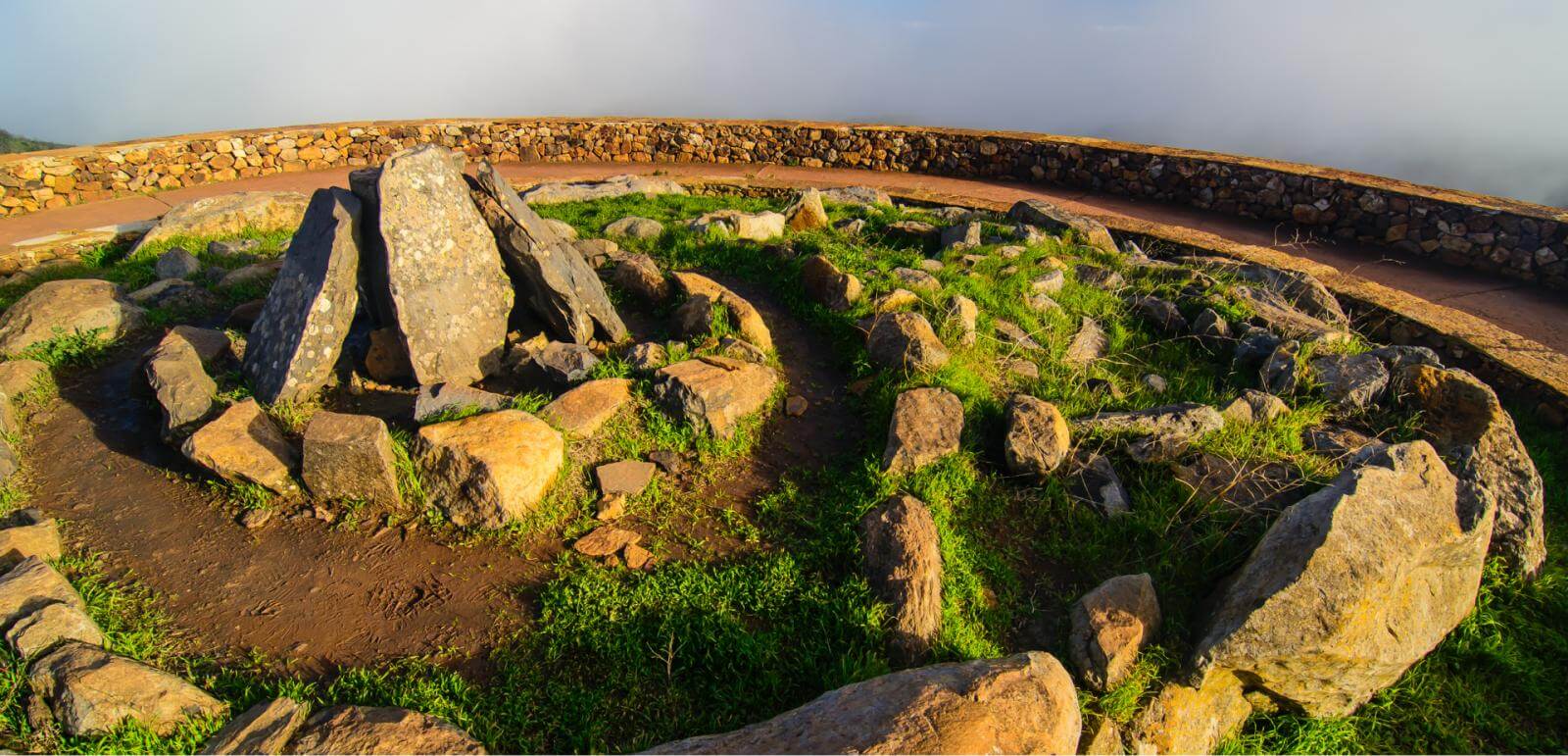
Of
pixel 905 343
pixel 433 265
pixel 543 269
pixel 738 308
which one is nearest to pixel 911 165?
pixel 738 308

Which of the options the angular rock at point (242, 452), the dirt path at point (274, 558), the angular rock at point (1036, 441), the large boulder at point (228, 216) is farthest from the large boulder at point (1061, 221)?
the large boulder at point (228, 216)

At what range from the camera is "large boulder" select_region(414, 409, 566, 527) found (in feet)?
14.7

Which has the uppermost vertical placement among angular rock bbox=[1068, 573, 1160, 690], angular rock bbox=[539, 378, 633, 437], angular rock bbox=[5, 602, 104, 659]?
angular rock bbox=[539, 378, 633, 437]

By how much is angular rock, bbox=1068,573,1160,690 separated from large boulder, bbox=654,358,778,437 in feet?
7.90

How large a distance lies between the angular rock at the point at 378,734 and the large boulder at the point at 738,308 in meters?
3.63

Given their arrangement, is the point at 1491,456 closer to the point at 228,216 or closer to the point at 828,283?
the point at 828,283

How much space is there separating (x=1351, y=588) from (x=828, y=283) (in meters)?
4.38

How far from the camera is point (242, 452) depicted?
4641 mm

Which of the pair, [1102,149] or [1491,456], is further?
[1102,149]

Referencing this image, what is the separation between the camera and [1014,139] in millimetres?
12234

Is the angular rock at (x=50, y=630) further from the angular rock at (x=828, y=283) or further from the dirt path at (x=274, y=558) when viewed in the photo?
the angular rock at (x=828, y=283)

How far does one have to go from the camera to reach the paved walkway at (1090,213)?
312 inches

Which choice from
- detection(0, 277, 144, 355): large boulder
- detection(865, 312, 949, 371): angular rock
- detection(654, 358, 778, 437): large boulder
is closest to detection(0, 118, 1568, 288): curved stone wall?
detection(0, 277, 144, 355): large boulder

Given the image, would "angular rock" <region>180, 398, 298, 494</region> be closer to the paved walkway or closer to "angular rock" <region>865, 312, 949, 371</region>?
"angular rock" <region>865, 312, 949, 371</region>
